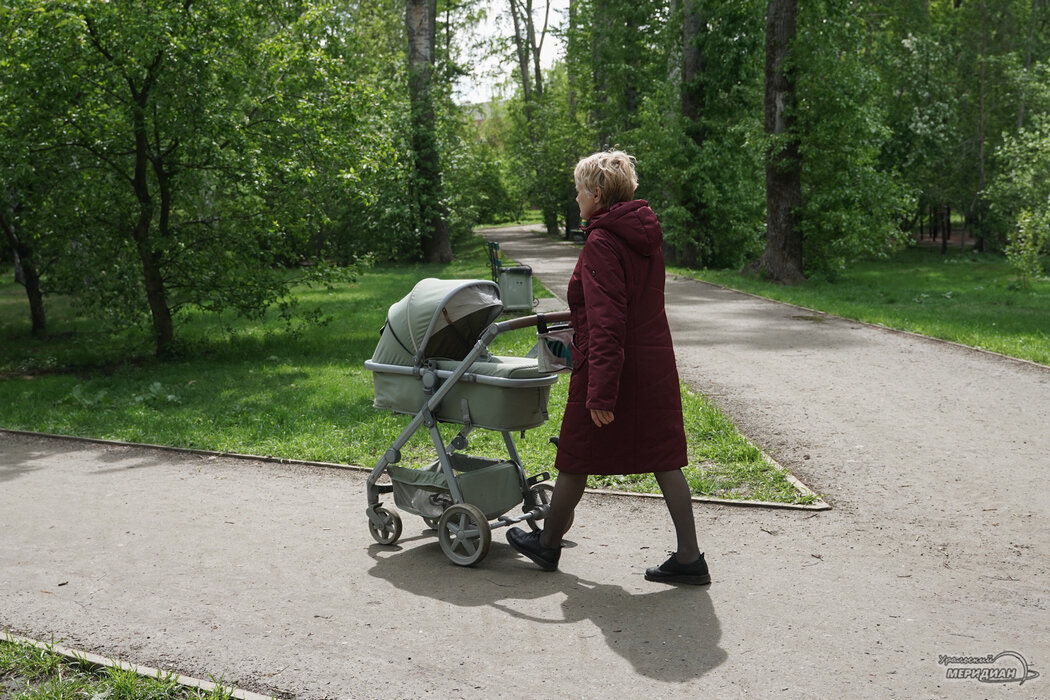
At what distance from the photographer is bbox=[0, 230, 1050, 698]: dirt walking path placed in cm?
383

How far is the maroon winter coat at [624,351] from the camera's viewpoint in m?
4.45

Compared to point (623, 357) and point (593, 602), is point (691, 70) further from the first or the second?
point (593, 602)

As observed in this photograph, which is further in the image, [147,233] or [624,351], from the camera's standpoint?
[147,233]

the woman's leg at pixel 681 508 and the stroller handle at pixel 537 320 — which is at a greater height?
the stroller handle at pixel 537 320

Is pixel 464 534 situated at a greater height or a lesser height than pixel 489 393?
lesser

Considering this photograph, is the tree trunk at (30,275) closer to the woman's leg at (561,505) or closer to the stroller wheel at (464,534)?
the stroller wheel at (464,534)

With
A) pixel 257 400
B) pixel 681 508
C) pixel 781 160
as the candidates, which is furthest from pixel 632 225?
pixel 781 160

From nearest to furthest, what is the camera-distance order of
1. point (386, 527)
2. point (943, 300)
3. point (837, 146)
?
point (386, 527), point (943, 300), point (837, 146)

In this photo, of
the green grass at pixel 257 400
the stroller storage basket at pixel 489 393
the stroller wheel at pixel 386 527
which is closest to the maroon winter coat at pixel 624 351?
the stroller storage basket at pixel 489 393

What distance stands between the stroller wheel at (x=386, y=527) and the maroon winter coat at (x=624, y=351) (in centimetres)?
120

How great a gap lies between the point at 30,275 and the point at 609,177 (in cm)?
1526
